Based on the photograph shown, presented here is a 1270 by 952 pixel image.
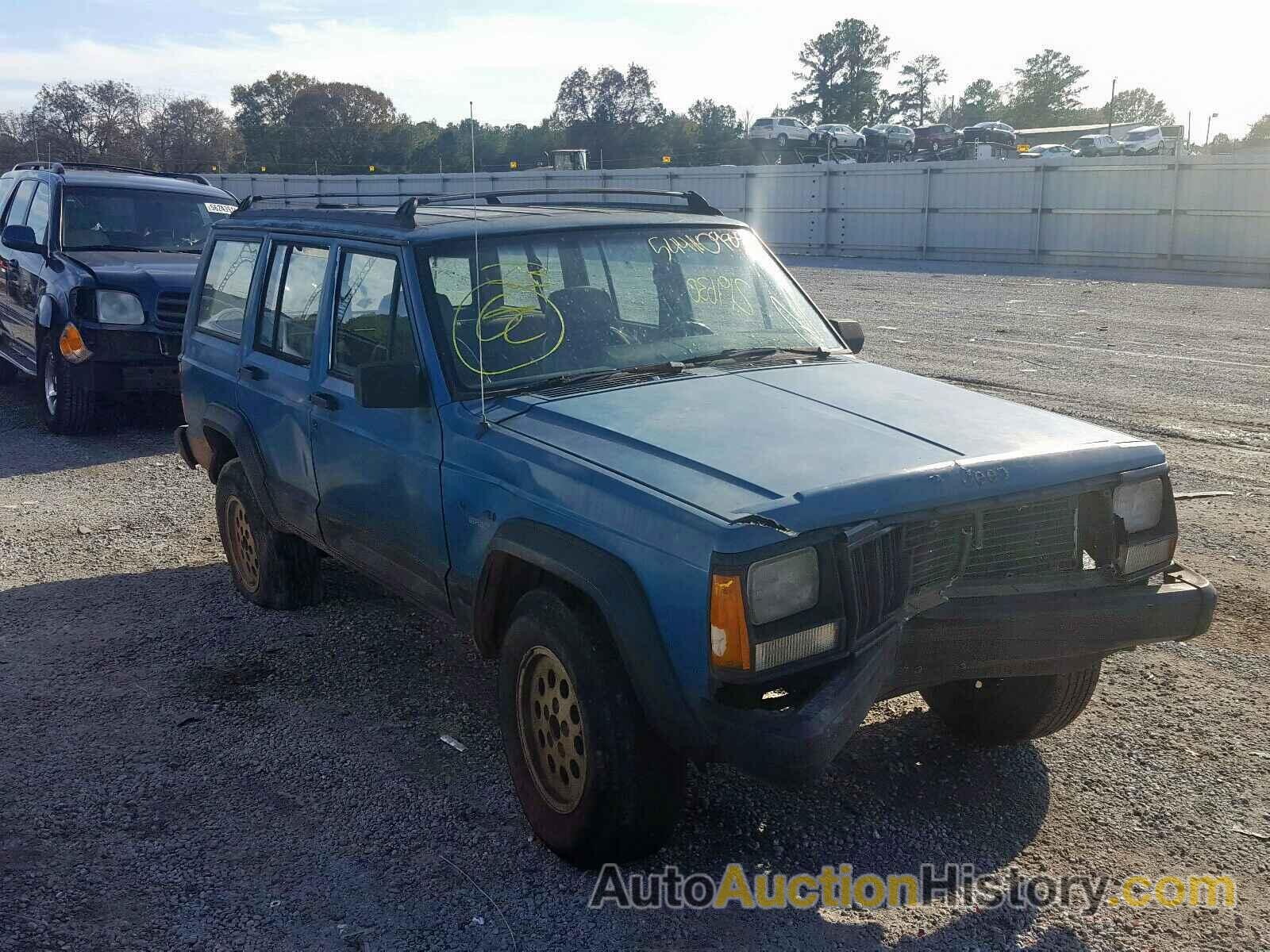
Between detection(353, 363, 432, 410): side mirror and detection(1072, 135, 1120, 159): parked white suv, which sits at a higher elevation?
detection(1072, 135, 1120, 159): parked white suv

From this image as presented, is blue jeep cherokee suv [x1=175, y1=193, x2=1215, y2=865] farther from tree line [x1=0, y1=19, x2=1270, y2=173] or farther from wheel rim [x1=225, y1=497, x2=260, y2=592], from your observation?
tree line [x1=0, y1=19, x2=1270, y2=173]

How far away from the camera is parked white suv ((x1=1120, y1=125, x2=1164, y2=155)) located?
1923 inches

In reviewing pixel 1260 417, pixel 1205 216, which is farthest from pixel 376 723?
pixel 1205 216

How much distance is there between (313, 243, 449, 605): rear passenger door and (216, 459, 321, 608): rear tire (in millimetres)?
A: 852

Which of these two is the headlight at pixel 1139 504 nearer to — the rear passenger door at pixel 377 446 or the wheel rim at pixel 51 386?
the rear passenger door at pixel 377 446

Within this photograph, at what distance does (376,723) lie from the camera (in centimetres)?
457

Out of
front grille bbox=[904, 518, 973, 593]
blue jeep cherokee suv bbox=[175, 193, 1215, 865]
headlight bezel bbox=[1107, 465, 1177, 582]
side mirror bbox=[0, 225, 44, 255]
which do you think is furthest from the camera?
side mirror bbox=[0, 225, 44, 255]

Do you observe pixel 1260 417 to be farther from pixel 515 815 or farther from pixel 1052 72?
pixel 1052 72

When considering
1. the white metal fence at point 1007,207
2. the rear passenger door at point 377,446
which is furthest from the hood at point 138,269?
the white metal fence at point 1007,207

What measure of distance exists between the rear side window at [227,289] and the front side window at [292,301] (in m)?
0.24

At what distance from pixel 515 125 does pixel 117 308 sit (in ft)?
239

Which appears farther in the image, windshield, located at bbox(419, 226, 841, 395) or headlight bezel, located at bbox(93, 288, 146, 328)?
headlight bezel, located at bbox(93, 288, 146, 328)

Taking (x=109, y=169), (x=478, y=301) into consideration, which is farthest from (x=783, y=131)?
(x=478, y=301)

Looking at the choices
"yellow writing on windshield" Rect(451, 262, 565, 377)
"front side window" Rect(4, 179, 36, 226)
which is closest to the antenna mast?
"yellow writing on windshield" Rect(451, 262, 565, 377)
